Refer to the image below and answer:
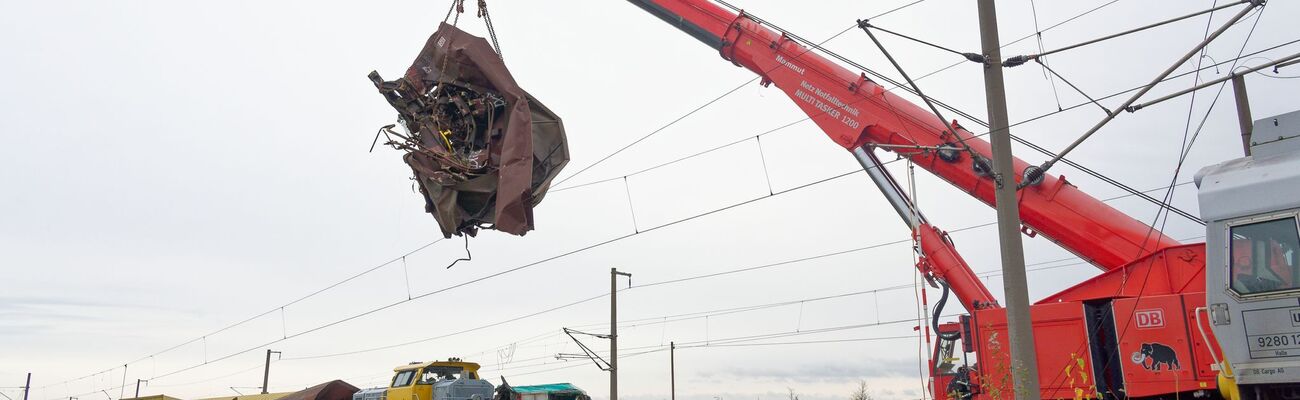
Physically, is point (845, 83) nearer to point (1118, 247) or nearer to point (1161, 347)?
point (1118, 247)

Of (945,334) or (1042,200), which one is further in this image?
(945,334)

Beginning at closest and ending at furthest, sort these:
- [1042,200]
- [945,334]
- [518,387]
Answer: [1042,200], [945,334], [518,387]

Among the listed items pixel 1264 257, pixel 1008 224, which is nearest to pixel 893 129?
pixel 1008 224

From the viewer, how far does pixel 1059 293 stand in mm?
12188

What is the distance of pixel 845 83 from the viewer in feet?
47.8

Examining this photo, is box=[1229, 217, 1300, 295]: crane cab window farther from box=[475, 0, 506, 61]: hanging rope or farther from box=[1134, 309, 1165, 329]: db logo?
box=[475, 0, 506, 61]: hanging rope

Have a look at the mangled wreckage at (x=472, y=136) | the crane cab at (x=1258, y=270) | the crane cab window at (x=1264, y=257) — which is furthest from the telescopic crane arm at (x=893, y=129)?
the mangled wreckage at (x=472, y=136)

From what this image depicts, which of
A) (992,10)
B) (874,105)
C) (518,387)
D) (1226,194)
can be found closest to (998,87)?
(992,10)

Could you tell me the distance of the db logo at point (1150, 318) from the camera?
10.5 metres

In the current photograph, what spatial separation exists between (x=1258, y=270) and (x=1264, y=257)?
0.42 ft

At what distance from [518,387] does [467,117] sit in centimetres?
1056

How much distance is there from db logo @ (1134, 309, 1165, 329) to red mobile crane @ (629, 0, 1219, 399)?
0.01 meters

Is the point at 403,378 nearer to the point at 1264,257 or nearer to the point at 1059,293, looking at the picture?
the point at 1059,293

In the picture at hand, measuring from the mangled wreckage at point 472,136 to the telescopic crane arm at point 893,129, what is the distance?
5.06m
